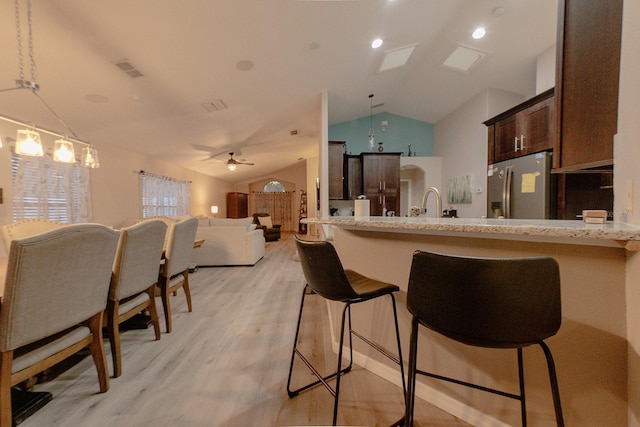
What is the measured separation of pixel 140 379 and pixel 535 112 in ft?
14.6

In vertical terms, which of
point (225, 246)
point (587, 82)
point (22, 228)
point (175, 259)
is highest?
point (587, 82)

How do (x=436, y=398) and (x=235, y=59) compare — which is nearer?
(x=436, y=398)

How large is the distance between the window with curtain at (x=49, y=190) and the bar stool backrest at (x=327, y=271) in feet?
12.5

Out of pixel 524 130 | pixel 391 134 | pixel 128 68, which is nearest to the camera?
pixel 128 68

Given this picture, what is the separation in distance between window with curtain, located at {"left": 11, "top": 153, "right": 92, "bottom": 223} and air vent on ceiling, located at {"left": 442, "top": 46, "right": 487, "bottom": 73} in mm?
5911

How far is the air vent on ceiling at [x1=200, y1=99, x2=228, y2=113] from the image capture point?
3581 mm

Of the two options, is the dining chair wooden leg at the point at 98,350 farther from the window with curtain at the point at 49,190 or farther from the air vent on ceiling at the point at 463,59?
the air vent on ceiling at the point at 463,59

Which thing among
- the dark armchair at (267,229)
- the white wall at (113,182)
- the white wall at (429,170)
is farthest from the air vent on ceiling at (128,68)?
the dark armchair at (267,229)

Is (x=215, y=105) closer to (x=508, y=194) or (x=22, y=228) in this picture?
(x=22, y=228)

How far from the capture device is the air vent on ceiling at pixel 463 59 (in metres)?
3.78

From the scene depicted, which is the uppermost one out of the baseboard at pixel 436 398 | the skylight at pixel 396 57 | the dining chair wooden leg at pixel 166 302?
the skylight at pixel 396 57

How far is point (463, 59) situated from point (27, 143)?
5.27 meters

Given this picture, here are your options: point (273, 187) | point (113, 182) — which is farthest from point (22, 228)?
point (273, 187)

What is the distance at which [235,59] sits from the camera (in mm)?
2809
